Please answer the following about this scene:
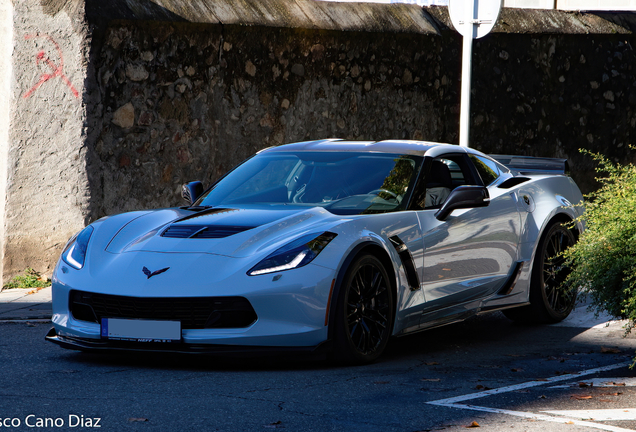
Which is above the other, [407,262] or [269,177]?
[269,177]

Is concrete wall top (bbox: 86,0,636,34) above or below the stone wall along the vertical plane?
above

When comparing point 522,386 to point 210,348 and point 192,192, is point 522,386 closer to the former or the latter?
point 210,348

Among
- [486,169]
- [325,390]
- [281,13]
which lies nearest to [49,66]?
[281,13]

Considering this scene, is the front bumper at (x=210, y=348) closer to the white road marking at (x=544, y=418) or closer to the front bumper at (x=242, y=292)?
the front bumper at (x=242, y=292)

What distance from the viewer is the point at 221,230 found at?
18.8 ft

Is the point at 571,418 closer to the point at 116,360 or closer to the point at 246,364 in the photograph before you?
the point at 246,364

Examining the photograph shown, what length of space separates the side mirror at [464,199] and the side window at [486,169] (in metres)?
0.99

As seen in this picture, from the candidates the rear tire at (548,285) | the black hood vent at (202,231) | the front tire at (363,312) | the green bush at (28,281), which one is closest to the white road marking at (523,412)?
the front tire at (363,312)

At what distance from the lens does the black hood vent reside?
5672 millimetres

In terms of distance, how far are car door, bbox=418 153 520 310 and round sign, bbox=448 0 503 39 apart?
1.76 metres

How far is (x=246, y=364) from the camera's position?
5695 millimetres

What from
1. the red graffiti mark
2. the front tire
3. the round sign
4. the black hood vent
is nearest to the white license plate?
the black hood vent

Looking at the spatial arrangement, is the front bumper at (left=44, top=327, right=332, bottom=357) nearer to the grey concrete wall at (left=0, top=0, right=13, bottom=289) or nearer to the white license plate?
the white license plate

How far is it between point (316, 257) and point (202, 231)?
0.78m
